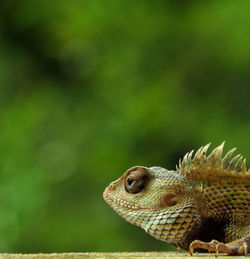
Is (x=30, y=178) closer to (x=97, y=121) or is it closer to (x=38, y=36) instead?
(x=97, y=121)

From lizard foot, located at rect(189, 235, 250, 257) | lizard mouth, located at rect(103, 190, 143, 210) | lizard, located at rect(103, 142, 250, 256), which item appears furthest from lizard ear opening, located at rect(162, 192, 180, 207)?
lizard foot, located at rect(189, 235, 250, 257)

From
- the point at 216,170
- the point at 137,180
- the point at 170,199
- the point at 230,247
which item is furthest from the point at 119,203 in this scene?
the point at 230,247

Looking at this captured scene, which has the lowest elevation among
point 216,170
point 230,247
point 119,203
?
point 119,203

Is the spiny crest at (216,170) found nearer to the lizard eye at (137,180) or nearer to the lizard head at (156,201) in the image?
the lizard head at (156,201)

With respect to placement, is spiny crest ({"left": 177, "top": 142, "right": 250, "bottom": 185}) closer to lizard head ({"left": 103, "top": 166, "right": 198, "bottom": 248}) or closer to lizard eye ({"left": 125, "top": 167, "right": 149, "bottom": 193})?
lizard head ({"left": 103, "top": 166, "right": 198, "bottom": 248})

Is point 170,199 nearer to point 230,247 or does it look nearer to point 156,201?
point 156,201

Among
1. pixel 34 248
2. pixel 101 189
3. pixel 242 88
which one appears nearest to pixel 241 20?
pixel 242 88

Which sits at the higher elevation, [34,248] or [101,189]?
[101,189]
